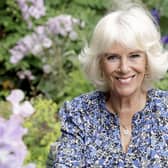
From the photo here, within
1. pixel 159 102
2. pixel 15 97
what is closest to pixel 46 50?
pixel 159 102

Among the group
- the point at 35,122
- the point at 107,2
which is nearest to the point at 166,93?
the point at 35,122

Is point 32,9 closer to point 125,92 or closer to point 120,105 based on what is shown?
point 120,105

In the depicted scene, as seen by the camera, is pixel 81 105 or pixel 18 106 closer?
pixel 18 106

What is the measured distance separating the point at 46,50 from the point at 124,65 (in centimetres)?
293

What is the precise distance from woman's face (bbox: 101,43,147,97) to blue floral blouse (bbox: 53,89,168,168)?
216 mm

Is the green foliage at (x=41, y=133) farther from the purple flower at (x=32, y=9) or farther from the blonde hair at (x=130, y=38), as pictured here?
the purple flower at (x=32, y=9)

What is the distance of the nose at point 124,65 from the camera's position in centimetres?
237

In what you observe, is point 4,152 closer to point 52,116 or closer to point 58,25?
point 52,116

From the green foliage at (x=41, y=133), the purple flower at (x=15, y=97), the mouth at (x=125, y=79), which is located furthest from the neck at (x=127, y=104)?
the purple flower at (x=15, y=97)

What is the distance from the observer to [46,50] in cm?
526

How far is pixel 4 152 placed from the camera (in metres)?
0.99

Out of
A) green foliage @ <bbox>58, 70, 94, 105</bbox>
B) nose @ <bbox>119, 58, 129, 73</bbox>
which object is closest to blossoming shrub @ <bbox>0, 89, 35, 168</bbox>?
Result: nose @ <bbox>119, 58, 129, 73</bbox>

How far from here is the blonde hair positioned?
2.39 meters

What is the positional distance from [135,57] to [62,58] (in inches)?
108
